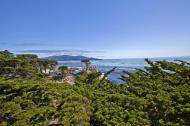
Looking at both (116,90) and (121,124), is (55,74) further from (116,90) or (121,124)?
(121,124)

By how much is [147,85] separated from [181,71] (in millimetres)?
5985

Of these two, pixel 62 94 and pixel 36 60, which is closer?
pixel 62 94

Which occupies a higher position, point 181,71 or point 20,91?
point 181,71

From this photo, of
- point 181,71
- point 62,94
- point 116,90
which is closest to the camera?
point 62,94

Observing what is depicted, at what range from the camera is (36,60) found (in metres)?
92.1

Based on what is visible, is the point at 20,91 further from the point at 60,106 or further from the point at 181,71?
the point at 181,71

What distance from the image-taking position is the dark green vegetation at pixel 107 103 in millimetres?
27500

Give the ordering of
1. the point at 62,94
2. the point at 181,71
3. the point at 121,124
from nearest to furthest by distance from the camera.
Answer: the point at 121,124, the point at 62,94, the point at 181,71

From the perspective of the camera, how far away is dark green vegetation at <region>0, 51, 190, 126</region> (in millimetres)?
27500

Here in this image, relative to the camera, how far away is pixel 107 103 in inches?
1210

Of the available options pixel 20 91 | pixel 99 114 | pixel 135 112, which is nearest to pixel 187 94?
pixel 135 112

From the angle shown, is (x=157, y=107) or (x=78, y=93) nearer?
(x=157, y=107)

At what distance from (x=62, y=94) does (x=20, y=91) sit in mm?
7250

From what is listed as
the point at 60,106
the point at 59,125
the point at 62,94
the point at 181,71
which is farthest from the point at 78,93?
the point at 181,71
